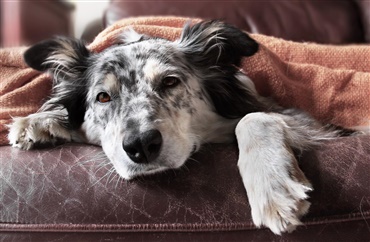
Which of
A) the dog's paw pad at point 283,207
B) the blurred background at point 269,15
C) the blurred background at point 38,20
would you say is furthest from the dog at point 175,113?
the blurred background at point 269,15

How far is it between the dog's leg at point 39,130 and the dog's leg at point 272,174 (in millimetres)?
668

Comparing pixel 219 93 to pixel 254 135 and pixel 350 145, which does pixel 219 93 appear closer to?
pixel 254 135

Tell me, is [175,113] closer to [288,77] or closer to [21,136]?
[21,136]

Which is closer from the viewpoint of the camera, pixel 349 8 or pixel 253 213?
pixel 253 213

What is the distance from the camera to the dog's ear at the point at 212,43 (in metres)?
1.57

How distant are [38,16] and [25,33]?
0.66 feet

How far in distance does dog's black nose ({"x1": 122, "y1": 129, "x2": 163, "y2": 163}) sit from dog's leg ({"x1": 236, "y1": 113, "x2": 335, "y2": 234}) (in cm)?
24

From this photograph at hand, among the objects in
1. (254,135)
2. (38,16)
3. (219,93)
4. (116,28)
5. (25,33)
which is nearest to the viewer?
(254,135)

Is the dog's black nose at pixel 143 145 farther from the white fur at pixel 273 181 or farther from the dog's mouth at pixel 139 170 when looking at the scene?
the white fur at pixel 273 181

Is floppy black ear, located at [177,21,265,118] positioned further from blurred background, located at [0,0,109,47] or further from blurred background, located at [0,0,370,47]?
blurred background, located at [0,0,370,47]

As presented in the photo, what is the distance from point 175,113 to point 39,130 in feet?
→ 1.58

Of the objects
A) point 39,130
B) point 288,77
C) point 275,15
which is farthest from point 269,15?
point 39,130

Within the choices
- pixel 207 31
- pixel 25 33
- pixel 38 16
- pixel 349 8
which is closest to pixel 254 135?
pixel 207 31

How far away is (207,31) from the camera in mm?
1641
